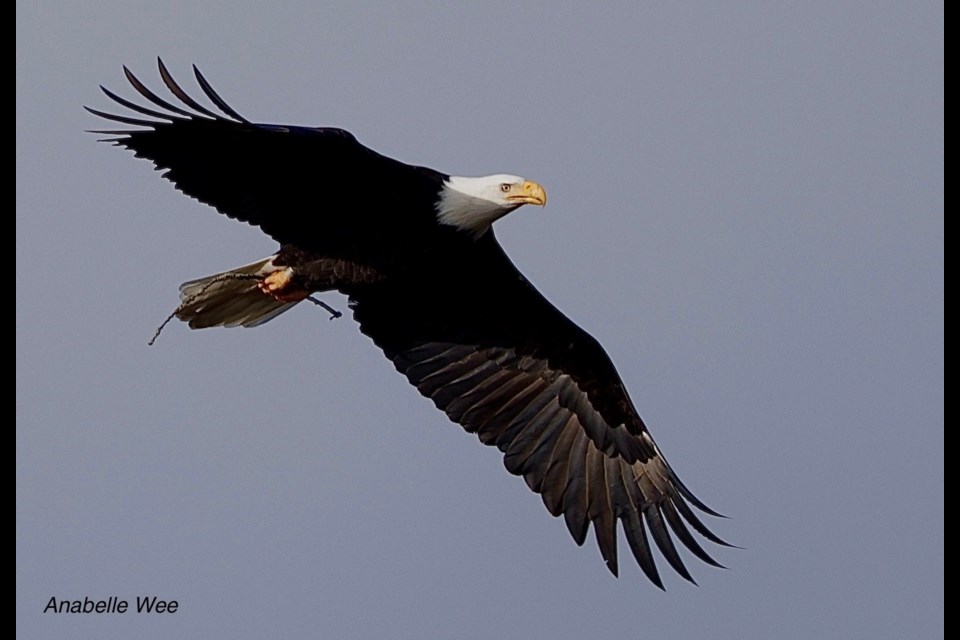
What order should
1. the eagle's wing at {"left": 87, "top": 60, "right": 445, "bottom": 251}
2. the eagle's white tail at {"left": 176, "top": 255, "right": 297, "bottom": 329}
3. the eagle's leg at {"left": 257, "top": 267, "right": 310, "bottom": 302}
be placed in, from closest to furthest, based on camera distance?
the eagle's wing at {"left": 87, "top": 60, "right": 445, "bottom": 251}, the eagle's leg at {"left": 257, "top": 267, "right": 310, "bottom": 302}, the eagle's white tail at {"left": 176, "top": 255, "right": 297, "bottom": 329}

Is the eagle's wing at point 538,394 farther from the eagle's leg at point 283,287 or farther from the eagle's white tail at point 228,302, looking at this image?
the eagle's white tail at point 228,302

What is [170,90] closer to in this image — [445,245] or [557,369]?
[445,245]

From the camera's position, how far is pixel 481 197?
356 inches

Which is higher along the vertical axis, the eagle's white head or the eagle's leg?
the eagle's white head

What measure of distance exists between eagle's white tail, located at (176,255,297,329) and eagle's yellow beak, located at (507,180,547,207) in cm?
145

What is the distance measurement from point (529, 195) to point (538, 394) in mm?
1517

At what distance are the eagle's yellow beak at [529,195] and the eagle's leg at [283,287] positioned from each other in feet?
3.95

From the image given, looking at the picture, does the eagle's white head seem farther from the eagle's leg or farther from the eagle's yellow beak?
the eagle's leg

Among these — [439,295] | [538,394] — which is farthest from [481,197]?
[538,394]

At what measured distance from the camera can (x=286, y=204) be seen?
8906 mm

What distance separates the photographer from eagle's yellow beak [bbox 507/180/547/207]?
29.6 feet

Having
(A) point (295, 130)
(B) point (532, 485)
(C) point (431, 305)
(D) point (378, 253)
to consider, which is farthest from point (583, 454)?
(A) point (295, 130)

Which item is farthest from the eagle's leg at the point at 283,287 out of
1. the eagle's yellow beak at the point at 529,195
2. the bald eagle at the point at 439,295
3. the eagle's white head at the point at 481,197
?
the eagle's yellow beak at the point at 529,195

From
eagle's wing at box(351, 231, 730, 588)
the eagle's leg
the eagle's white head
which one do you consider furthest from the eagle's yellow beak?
the eagle's leg
